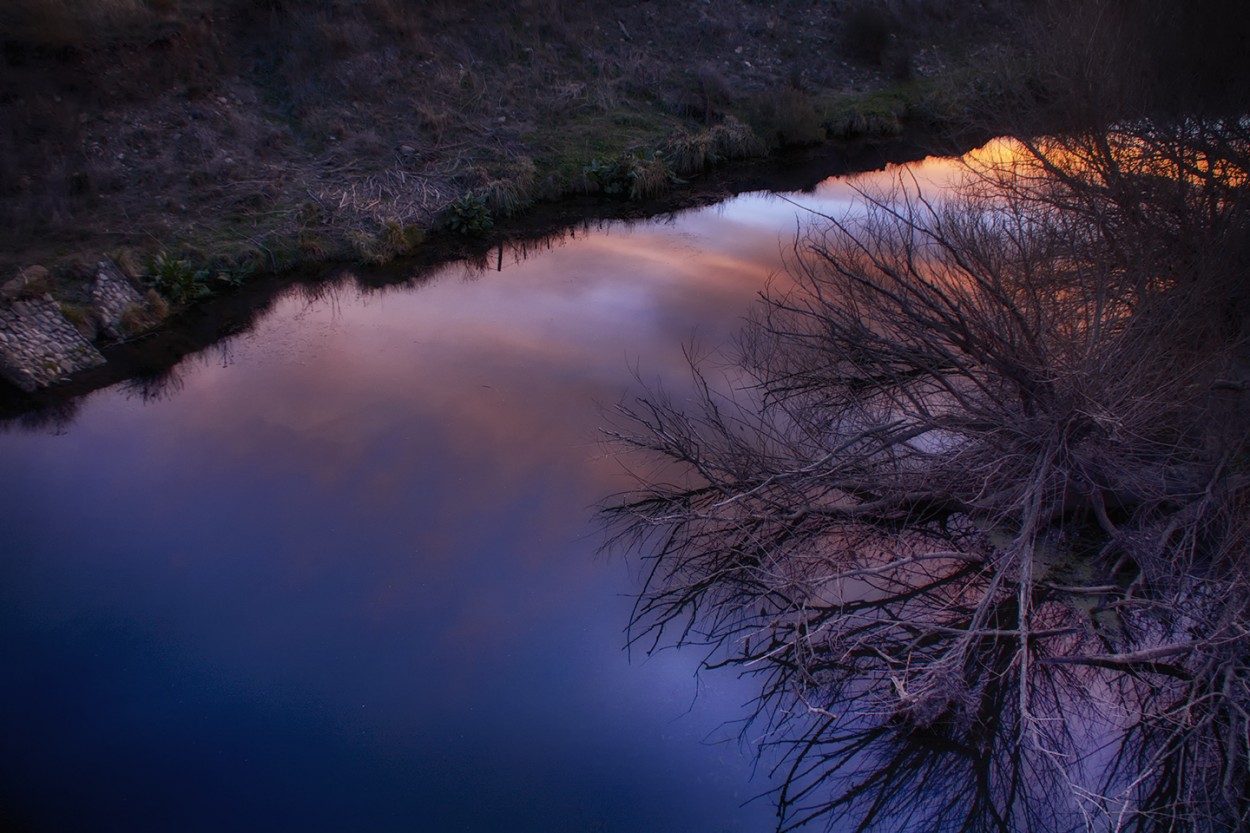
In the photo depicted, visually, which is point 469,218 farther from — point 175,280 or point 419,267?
point 175,280

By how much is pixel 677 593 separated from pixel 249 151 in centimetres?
1069

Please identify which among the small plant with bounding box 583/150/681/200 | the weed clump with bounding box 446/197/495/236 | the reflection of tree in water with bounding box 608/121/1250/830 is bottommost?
the reflection of tree in water with bounding box 608/121/1250/830

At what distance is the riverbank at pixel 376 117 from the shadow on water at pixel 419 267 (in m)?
0.20

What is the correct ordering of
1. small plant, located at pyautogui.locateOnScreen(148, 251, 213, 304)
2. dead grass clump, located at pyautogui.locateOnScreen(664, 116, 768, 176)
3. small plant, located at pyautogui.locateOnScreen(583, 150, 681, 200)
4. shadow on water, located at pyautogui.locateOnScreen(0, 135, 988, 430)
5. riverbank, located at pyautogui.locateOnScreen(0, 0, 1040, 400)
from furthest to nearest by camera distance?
dead grass clump, located at pyautogui.locateOnScreen(664, 116, 768, 176) < small plant, located at pyautogui.locateOnScreen(583, 150, 681, 200) < riverbank, located at pyautogui.locateOnScreen(0, 0, 1040, 400) < small plant, located at pyautogui.locateOnScreen(148, 251, 213, 304) < shadow on water, located at pyautogui.locateOnScreen(0, 135, 988, 430)

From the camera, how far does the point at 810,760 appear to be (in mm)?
5871

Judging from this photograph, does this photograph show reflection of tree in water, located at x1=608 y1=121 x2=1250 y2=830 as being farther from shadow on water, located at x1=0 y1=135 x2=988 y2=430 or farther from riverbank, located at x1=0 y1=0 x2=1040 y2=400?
riverbank, located at x1=0 y1=0 x2=1040 y2=400

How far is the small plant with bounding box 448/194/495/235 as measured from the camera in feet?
43.3

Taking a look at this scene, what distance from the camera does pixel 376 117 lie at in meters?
14.7

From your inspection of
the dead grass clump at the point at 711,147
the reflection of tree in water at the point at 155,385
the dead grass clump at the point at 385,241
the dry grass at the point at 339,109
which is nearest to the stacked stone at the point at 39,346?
the reflection of tree in water at the point at 155,385

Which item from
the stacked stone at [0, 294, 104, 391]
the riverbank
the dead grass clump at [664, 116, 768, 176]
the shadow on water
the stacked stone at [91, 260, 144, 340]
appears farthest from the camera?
the dead grass clump at [664, 116, 768, 176]

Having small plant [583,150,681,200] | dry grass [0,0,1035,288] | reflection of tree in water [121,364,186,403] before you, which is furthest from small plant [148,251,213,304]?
small plant [583,150,681,200]

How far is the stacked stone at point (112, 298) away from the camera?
996cm

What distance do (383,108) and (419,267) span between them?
177 inches

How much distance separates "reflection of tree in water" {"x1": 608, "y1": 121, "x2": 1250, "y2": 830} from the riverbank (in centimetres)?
630
